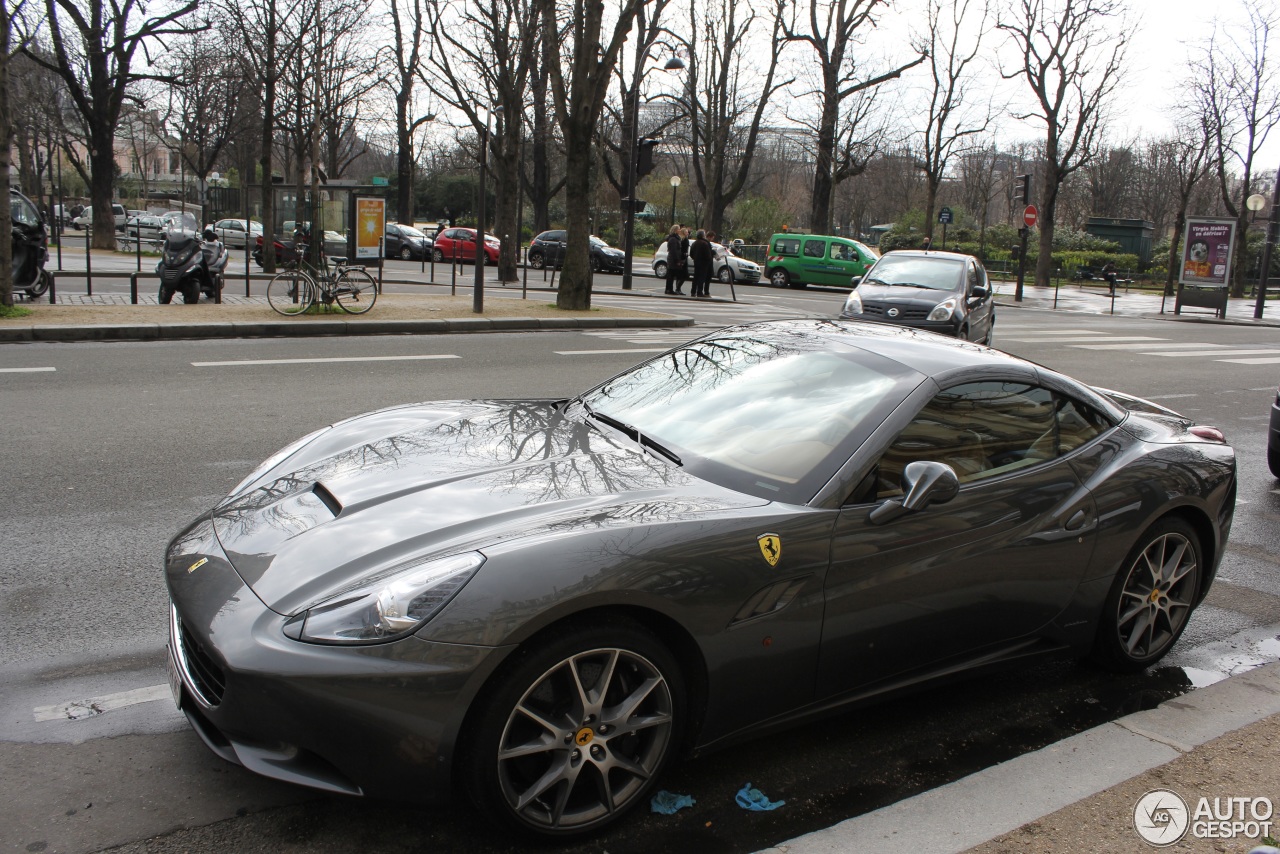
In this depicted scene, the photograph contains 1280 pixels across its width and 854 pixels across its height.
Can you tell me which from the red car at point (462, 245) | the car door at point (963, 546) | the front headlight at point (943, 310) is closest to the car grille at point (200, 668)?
the car door at point (963, 546)

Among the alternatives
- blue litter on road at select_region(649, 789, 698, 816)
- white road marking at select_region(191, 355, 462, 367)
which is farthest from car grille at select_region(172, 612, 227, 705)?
white road marking at select_region(191, 355, 462, 367)

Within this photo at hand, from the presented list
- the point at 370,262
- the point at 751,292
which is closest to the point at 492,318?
the point at 370,262

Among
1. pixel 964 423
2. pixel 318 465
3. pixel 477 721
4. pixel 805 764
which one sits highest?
pixel 964 423

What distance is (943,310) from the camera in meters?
14.5

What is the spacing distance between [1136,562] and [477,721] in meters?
2.74

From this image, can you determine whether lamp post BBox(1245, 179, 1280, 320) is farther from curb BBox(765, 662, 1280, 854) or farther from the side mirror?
the side mirror

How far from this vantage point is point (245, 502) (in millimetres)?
3342

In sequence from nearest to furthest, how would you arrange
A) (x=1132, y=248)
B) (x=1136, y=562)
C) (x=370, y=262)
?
(x=1136, y=562)
(x=370, y=262)
(x=1132, y=248)

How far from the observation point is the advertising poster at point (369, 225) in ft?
64.1

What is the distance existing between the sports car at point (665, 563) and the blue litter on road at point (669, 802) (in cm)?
16

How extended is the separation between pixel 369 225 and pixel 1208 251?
81.9 ft

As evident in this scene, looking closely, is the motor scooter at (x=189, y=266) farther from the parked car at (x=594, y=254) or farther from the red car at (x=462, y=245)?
the red car at (x=462, y=245)

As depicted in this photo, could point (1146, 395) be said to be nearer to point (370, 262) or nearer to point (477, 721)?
point (477, 721)

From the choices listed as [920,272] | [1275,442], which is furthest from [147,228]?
[1275,442]
